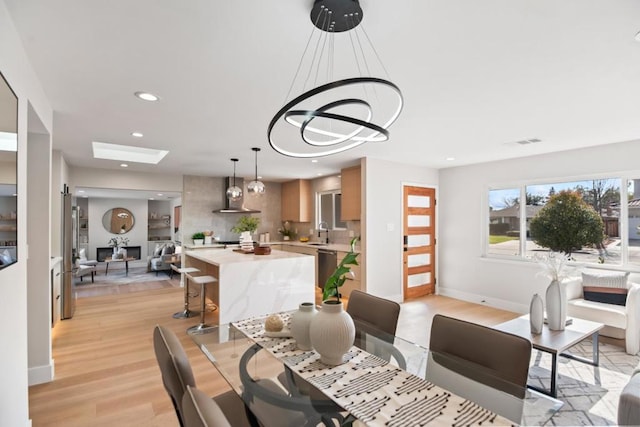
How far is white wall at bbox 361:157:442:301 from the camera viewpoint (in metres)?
5.14

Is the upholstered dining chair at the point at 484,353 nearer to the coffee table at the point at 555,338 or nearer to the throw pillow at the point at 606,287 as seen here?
the coffee table at the point at 555,338

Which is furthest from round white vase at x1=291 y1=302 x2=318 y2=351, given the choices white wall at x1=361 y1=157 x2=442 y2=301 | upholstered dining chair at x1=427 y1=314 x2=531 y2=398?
white wall at x1=361 y1=157 x2=442 y2=301

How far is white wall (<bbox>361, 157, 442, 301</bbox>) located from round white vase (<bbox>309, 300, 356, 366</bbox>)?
362 centimetres

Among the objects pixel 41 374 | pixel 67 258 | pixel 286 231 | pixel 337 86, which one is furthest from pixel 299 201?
pixel 337 86

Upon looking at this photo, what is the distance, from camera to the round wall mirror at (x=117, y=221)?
34.1 ft

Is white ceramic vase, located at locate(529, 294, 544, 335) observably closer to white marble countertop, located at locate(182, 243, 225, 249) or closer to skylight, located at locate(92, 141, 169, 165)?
skylight, located at locate(92, 141, 169, 165)

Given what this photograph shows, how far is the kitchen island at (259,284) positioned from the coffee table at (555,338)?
8.02 feet

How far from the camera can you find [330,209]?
7207 mm

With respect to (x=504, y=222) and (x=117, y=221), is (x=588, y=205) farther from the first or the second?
(x=117, y=221)

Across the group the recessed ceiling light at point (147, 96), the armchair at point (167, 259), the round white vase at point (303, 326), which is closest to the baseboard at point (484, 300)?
the round white vase at point (303, 326)

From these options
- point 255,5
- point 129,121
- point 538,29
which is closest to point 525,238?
point 538,29

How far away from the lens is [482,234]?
552 cm

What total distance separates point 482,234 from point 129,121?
535 centimetres

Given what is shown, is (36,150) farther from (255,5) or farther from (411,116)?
(411,116)
